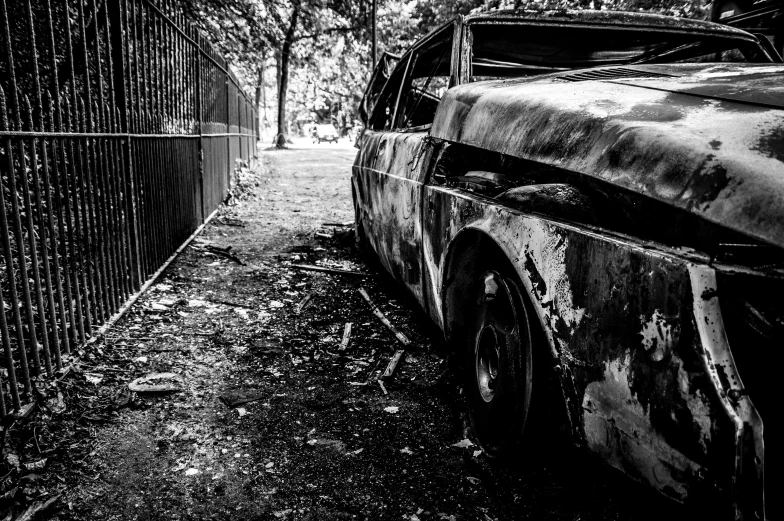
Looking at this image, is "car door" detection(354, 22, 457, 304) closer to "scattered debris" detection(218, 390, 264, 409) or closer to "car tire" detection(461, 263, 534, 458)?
"car tire" detection(461, 263, 534, 458)

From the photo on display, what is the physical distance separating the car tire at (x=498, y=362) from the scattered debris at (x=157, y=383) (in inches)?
61.7

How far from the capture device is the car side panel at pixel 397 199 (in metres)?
2.85

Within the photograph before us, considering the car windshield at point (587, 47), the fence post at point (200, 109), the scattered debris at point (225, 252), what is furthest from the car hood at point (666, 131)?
the fence post at point (200, 109)

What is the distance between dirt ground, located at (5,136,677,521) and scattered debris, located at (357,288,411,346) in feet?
0.16

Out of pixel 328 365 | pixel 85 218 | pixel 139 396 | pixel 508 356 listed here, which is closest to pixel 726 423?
pixel 508 356

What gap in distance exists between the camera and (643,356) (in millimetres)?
1216

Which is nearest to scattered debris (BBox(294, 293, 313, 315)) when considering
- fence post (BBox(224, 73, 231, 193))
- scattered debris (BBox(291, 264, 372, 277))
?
scattered debris (BBox(291, 264, 372, 277))

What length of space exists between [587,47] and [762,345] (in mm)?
2717

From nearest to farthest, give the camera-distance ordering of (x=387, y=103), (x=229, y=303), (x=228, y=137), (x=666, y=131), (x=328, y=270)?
(x=666, y=131) → (x=229, y=303) → (x=387, y=103) → (x=328, y=270) → (x=228, y=137)

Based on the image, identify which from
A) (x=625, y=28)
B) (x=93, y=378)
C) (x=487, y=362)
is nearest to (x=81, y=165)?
(x=93, y=378)

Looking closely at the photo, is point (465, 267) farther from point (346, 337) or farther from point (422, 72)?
point (422, 72)

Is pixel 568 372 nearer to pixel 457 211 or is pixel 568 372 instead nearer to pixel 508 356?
pixel 508 356

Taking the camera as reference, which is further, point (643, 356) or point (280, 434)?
point (280, 434)

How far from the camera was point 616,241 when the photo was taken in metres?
1.32
